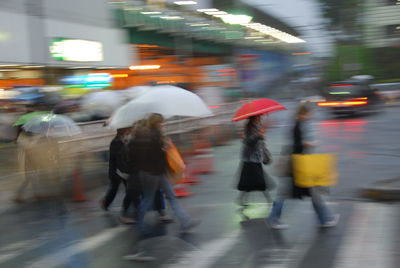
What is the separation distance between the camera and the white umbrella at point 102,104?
60.5 feet

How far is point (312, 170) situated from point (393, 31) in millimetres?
2248

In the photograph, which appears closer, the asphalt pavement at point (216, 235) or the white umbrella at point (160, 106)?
the asphalt pavement at point (216, 235)

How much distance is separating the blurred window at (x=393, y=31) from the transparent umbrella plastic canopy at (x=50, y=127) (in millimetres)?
5040

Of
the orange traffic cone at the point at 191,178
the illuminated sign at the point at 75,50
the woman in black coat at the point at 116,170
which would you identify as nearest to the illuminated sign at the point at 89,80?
the illuminated sign at the point at 75,50

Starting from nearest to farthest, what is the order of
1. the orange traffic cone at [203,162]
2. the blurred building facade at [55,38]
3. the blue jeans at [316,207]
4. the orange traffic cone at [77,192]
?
the blue jeans at [316,207] → the orange traffic cone at [77,192] → the orange traffic cone at [203,162] → the blurred building facade at [55,38]

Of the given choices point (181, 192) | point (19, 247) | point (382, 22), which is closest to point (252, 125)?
point (382, 22)

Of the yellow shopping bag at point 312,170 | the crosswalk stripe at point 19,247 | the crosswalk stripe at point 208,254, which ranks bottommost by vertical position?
the crosswalk stripe at point 19,247

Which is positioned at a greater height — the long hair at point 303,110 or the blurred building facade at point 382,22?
the blurred building facade at point 382,22

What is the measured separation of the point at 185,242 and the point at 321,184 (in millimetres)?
1882

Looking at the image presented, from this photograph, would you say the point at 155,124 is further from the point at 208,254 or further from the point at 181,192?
the point at 181,192

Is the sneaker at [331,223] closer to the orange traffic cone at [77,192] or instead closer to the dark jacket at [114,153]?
the dark jacket at [114,153]

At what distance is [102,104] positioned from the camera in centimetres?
1867

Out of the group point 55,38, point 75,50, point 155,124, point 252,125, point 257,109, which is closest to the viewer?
point 155,124

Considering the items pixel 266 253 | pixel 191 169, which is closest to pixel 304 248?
pixel 266 253
